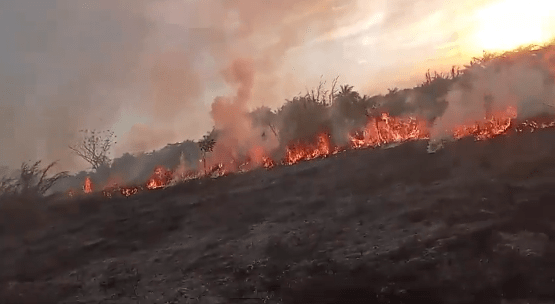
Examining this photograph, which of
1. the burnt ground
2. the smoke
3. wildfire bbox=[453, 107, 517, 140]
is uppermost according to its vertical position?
the smoke

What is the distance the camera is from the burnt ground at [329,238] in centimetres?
1060

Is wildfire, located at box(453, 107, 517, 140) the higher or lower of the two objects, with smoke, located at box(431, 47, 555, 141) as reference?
lower

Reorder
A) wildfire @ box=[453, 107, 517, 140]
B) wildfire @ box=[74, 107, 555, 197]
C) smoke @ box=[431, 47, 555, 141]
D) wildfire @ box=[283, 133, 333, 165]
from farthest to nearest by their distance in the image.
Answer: wildfire @ box=[283, 133, 333, 165] → smoke @ box=[431, 47, 555, 141] → wildfire @ box=[74, 107, 555, 197] → wildfire @ box=[453, 107, 517, 140]

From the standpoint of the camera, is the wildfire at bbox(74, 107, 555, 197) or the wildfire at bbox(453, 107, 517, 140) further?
the wildfire at bbox(74, 107, 555, 197)

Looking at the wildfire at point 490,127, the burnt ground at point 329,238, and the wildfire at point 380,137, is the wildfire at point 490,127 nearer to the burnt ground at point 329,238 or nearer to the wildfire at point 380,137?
the wildfire at point 380,137

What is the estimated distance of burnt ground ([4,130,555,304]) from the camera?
10.6 metres

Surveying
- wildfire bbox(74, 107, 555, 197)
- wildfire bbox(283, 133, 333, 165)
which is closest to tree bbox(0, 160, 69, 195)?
wildfire bbox(74, 107, 555, 197)

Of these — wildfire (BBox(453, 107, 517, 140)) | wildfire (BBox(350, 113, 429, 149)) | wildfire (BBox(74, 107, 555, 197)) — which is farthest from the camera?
wildfire (BBox(350, 113, 429, 149))

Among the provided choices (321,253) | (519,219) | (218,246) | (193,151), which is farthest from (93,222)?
(193,151)

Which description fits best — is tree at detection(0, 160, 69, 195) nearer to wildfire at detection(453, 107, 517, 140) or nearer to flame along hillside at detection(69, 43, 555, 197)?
flame along hillside at detection(69, 43, 555, 197)

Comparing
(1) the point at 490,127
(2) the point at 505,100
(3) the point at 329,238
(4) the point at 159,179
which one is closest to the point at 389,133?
(2) the point at 505,100

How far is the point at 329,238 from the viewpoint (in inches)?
531

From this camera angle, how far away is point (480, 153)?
52.6 ft

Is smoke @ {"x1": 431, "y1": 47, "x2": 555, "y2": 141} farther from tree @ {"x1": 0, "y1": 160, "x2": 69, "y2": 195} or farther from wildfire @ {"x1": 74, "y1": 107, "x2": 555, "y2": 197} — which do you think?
tree @ {"x1": 0, "y1": 160, "x2": 69, "y2": 195}
